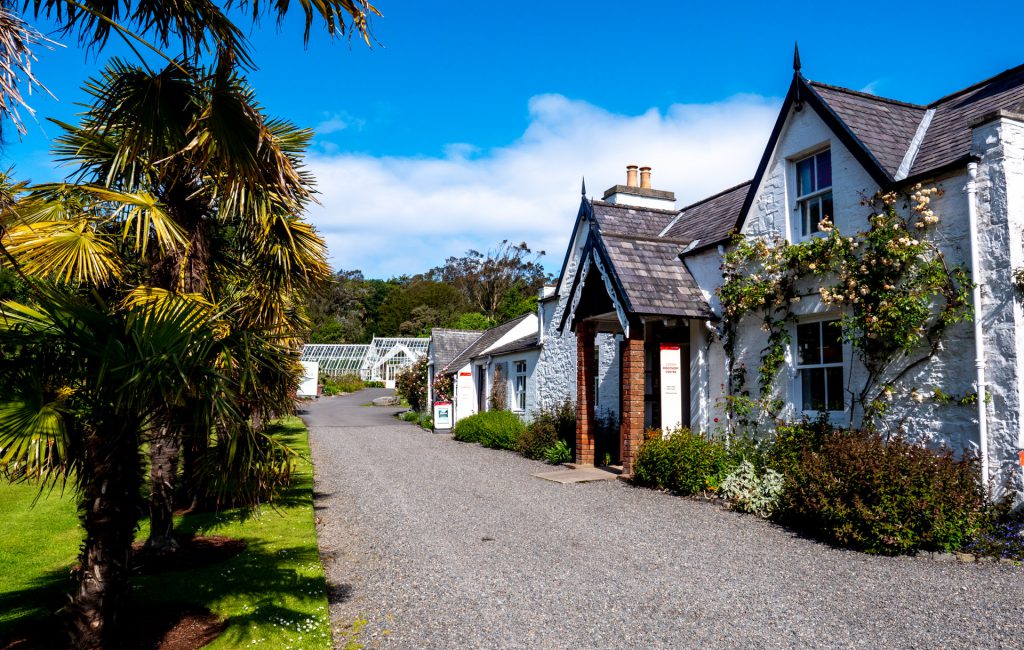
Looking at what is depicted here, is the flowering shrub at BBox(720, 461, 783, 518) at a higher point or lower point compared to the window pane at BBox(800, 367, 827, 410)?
lower

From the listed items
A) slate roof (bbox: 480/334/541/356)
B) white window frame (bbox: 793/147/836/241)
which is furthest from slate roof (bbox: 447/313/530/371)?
white window frame (bbox: 793/147/836/241)

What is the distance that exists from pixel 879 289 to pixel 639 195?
31.7ft

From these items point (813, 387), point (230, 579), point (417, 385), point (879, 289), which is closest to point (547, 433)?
point (813, 387)

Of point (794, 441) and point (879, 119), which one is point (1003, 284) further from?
point (879, 119)

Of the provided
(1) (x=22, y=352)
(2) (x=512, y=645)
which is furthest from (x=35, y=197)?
(2) (x=512, y=645)

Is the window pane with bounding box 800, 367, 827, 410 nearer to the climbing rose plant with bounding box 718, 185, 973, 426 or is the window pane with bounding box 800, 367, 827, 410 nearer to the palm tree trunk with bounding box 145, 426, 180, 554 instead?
the climbing rose plant with bounding box 718, 185, 973, 426

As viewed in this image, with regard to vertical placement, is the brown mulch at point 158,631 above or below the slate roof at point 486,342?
below

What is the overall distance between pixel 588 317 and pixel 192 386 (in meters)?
10.1

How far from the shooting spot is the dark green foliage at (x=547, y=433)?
16141 millimetres

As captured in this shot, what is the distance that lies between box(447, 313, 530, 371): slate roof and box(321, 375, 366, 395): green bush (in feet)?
88.2

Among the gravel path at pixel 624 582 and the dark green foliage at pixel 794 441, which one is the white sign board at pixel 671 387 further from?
the dark green foliage at pixel 794 441

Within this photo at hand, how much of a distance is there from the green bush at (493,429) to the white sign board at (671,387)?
639cm

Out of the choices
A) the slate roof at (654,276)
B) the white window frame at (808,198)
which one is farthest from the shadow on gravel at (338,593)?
the white window frame at (808,198)

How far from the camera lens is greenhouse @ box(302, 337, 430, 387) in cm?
5941
